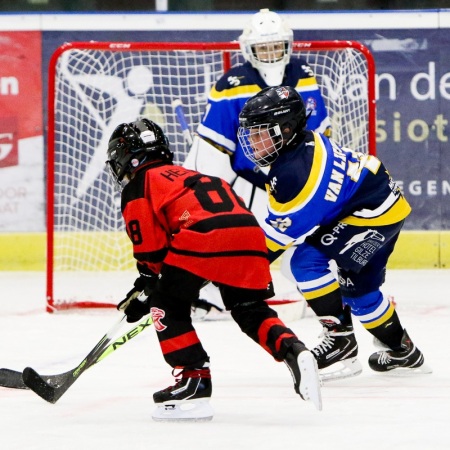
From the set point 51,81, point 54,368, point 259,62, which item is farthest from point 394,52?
point 54,368

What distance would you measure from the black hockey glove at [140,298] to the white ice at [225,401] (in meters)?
0.26

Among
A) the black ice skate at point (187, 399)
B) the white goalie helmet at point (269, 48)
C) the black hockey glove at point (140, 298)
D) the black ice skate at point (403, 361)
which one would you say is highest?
the white goalie helmet at point (269, 48)

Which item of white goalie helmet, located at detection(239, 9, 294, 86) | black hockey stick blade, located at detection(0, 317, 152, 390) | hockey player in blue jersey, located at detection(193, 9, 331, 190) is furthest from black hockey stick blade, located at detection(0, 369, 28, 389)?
white goalie helmet, located at detection(239, 9, 294, 86)

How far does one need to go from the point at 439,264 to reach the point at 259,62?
2077mm

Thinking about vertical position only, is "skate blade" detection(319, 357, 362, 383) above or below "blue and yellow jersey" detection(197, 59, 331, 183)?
below

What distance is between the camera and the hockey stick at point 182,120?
5.73m

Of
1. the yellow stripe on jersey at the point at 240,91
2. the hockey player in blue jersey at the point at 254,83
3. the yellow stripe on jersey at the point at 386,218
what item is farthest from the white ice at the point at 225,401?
the yellow stripe on jersey at the point at 240,91

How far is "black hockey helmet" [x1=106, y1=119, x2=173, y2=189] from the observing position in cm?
317

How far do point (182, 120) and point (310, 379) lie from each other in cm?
306

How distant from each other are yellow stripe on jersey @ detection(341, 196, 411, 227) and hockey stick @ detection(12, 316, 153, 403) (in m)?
0.72

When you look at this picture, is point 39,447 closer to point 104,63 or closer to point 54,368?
point 54,368

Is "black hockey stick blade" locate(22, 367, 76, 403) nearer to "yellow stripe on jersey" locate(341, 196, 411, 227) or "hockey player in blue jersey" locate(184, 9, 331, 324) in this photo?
"yellow stripe on jersey" locate(341, 196, 411, 227)

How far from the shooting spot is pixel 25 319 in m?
5.11

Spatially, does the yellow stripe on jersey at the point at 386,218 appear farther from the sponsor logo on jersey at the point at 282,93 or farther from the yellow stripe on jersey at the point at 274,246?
the sponsor logo on jersey at the point at 282,93
